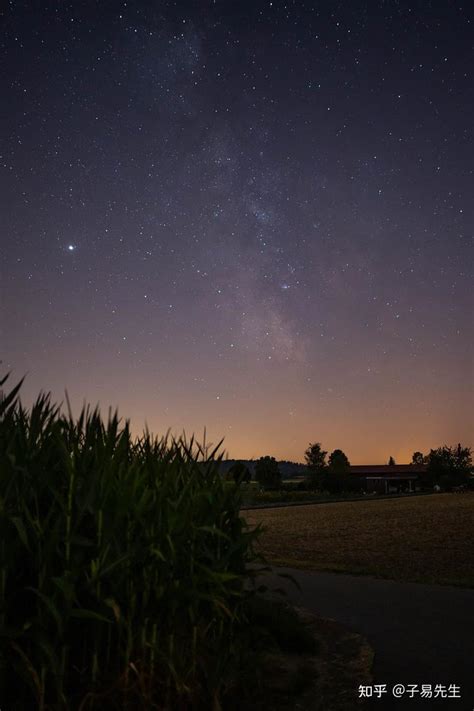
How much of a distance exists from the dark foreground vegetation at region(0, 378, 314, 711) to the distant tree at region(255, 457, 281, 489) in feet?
193

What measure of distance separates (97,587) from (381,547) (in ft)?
39.5

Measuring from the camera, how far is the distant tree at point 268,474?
6181 cm

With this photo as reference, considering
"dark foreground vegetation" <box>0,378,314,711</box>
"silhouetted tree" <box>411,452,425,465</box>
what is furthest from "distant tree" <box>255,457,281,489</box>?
"silhouetted tree" <box>411,452,425,465</box>

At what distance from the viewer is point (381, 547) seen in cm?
1388

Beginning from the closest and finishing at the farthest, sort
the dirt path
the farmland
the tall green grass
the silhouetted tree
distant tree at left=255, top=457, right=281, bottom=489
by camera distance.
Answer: the tall green grass, the dirt path, the farmland, distant tree at left=255, top=457, right=281, bottom=489, the silhouetted tree

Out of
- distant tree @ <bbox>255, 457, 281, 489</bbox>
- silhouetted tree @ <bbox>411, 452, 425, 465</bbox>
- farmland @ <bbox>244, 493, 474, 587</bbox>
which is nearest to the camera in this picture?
farmland @ <bbox>244, 493, 474, 587</bbox>

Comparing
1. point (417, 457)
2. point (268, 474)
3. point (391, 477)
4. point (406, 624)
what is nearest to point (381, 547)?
point (406, 624)

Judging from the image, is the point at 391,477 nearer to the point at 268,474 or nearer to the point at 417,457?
the point at 268,474

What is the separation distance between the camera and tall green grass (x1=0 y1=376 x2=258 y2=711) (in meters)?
2.94

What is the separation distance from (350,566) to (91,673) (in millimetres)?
8243

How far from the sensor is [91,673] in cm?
316

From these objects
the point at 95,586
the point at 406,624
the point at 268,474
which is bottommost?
the point at 406,624

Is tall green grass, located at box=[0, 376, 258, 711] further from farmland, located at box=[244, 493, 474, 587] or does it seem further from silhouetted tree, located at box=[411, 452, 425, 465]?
silhouetted tree, located at box=[411, 452, 425, 465]

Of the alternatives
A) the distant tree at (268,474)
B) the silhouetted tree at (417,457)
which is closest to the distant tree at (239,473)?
the distant tree at (268,474)
